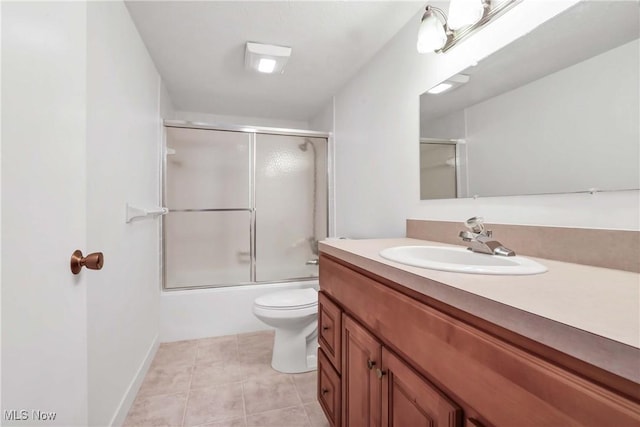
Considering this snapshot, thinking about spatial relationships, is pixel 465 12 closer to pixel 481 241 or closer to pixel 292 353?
pixel 481 241

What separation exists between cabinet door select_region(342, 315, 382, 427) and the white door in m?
0.78

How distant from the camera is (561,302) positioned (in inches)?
18.0

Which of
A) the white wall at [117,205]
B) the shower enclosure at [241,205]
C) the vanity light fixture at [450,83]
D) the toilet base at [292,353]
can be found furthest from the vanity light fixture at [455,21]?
the toilet base at [292,353]

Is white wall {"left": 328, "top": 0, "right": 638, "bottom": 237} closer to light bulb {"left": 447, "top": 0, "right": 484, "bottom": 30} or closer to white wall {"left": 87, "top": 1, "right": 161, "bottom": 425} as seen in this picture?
light bulb {"left": 447, "top": 0, "right": 484, "bottom": 30}

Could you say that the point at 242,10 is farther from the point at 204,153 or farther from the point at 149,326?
the point at 149,326

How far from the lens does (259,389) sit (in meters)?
1.63

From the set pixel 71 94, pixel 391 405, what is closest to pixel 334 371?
pixel 391 405

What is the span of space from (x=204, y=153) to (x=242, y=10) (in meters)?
1.33

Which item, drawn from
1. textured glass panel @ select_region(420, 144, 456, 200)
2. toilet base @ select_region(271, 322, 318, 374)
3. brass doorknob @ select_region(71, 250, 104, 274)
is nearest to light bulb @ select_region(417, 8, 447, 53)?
textured glass panel @ select_region(420, 144, 456, 200)

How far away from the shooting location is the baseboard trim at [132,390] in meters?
1.31

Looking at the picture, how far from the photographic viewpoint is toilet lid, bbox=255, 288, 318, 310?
1.80 meters

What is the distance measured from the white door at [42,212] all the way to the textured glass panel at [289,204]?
1886mm

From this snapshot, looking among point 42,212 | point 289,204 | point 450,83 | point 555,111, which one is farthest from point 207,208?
point 555,111

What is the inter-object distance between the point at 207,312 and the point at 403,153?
6.46 feet
